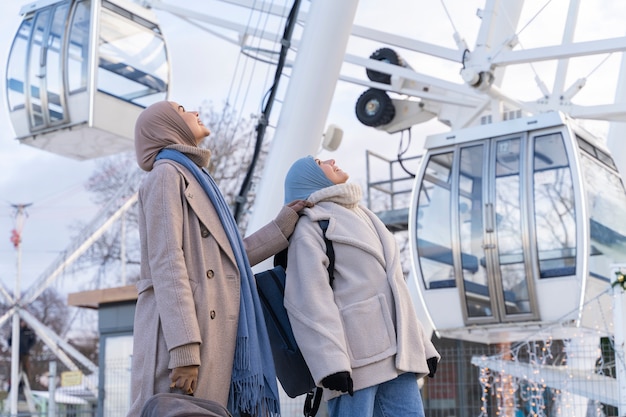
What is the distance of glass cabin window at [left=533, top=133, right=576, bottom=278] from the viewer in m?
16.1

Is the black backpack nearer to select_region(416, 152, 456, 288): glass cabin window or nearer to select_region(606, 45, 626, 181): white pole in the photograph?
select_region(416, 152, 456, 288): glass cabin window

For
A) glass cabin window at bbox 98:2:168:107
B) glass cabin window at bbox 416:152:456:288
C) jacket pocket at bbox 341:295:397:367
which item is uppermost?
glass cabin window at bbox 98:2:168:107

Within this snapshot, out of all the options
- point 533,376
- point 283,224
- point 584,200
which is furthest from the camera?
point 584,200

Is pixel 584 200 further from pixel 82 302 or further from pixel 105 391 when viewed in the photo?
pixel 82 302

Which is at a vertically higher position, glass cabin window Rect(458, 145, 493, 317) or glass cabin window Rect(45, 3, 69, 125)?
glass cabin window Rect(45, 3, 69, 125)

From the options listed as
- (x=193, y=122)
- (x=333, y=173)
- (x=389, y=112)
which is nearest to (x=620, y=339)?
(x=333, y=173)

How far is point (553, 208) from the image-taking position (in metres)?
16.3

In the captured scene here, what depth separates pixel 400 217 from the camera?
28859mm

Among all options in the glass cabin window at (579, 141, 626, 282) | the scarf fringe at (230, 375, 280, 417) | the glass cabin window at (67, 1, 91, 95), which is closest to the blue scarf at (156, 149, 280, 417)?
the scarf fringe at (230, 375, 280, 417)

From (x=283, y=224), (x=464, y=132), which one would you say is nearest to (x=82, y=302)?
(x=464, y=132)

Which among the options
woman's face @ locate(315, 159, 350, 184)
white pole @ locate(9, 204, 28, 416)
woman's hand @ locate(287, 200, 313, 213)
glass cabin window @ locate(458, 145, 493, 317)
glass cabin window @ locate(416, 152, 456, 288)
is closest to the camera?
woman's hand @ locate(287, 200, 313, 213)

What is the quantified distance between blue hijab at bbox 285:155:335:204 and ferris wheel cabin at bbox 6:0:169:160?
1542 cm

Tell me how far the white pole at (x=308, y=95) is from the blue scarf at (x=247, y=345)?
208 inches

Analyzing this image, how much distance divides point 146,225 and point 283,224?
0.73m
